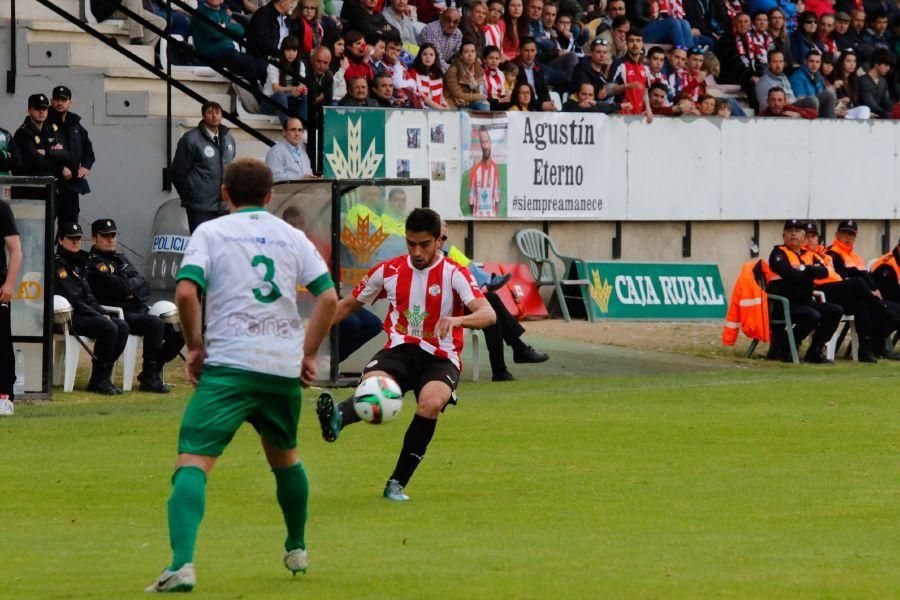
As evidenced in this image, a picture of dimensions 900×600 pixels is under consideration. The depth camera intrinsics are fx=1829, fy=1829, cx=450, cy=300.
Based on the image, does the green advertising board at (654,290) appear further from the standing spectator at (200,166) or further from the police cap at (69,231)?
the police cap at (69,231)

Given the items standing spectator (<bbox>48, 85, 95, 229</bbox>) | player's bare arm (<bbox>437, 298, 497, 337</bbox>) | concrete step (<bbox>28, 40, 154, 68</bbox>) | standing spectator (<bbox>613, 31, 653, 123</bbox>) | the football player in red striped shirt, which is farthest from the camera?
standing spectator (<bbox>613, 31, 653, 123</bbox>)

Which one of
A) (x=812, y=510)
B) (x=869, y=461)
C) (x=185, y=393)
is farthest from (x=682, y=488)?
(x=185, y=393)

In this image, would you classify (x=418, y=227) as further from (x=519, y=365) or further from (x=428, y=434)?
(x=519, y=365)

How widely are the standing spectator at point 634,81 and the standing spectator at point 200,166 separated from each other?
24.3ft

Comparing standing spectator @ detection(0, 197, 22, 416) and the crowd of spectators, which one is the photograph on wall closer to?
the crowd of spectators

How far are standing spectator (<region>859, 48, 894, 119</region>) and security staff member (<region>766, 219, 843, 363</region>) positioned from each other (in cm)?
759

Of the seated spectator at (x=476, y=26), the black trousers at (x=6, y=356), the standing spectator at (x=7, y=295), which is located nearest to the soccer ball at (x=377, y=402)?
the standing spectator at (x=7, y=295)

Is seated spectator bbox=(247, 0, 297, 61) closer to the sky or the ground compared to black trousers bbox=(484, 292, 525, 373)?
closer to the sky

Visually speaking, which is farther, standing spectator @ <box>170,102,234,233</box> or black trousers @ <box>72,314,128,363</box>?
standing spectator @ <box>170,102,234,233</box>

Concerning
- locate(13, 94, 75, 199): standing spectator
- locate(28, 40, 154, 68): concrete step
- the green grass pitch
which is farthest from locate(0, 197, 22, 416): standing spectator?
locate(28, 40, 154, 68): concrete step

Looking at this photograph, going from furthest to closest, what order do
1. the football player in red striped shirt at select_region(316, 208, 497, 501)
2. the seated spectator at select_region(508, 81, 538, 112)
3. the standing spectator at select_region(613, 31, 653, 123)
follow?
1. the standing spectator at select_region(613, 31, 653, 123)
2. the seated spectator at select_region(508, 81, 538, 112)
3. the football player in red striped shirt at select_region(316, 208, 497, 501)

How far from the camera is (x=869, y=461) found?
1300 centimetres

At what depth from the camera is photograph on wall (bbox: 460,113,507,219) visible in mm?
24312

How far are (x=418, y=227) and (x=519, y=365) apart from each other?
10.1m
